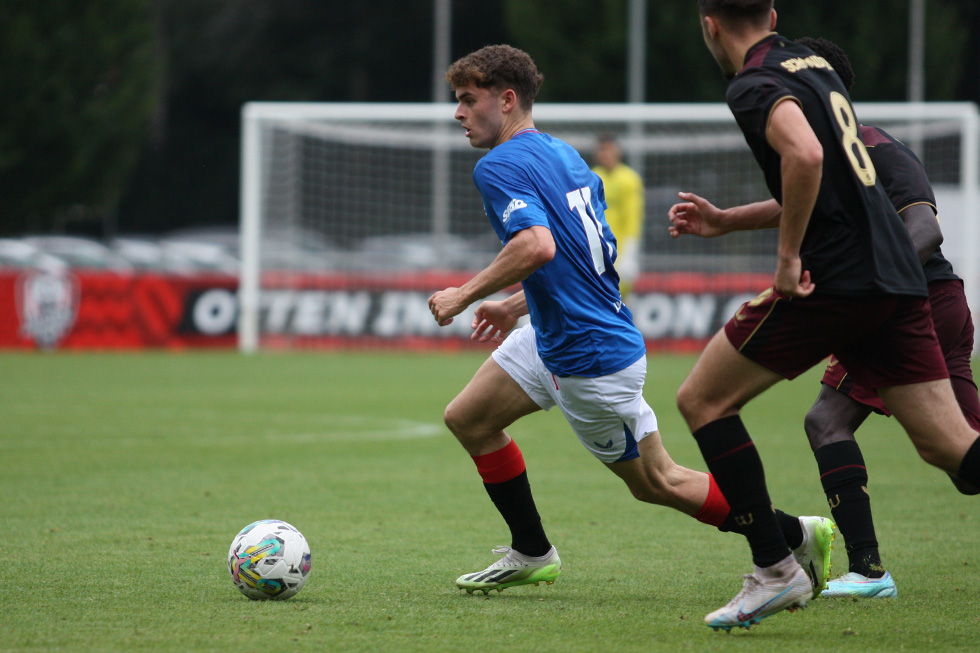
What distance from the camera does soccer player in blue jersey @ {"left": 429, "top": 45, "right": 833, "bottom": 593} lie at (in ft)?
14.9

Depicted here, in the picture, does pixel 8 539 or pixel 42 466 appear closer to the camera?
pixel 8 539

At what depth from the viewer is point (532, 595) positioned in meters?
5.00

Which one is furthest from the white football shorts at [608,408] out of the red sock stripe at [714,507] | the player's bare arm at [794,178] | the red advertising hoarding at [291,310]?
the red advertising hoarding at [291,310]

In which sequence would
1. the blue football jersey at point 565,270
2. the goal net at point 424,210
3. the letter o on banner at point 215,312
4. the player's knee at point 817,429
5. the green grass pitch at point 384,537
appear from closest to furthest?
→ the green grass pitch at point 384,537
the blue football jersey at point 565,270
the player's knee at point 817,429
the goal net at point 424,210
the letter o on banner at point 215,312

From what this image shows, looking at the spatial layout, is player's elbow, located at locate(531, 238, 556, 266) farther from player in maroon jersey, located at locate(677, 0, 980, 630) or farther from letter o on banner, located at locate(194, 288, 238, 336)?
letter o on banner, located at locate(194, 288, 238, 336)

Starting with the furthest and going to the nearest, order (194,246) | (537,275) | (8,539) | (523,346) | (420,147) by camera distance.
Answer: (194,246), (420,147), (8,539), (523,346), (537,275)

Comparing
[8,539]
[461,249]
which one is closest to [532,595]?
[8,539]

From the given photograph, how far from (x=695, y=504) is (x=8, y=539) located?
10.2 feet

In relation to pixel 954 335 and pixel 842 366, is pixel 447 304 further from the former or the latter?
pixel 954 335

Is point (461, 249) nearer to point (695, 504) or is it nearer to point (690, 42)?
point (690, 42)

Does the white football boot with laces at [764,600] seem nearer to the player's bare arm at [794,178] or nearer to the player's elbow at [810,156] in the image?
the player's bare arm at [794,178]

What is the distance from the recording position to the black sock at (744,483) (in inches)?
163

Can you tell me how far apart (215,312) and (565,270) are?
16.4 meters

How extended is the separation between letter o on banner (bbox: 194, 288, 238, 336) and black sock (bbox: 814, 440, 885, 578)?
1604 cm
